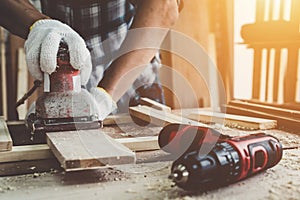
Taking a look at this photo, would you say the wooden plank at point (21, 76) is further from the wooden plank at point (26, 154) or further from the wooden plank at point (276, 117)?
the wooden plank at point (26, 154)

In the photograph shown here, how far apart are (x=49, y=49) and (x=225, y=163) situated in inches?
21.6

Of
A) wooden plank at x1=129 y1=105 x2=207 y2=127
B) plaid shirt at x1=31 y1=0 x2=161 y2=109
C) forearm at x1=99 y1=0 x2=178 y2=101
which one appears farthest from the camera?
plaid shirt at x1=31 y1=0 x2=161 y2=109

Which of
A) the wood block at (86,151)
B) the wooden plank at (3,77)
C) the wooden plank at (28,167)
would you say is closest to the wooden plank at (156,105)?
the wood block at (86,151)

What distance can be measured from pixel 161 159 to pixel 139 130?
330mm

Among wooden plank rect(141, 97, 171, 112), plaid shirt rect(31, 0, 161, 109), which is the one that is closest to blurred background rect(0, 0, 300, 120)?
plaid shirt rect(31, 0, 161, 109)

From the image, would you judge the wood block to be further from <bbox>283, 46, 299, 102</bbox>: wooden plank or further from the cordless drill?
<bbox>283, 46, 299, 102</bbox>: wooden plank

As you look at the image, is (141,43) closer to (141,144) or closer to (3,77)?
(141,144)

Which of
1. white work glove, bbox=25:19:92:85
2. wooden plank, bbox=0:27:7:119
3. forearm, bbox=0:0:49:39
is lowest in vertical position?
wooden plank, bbox=0:27:7:119

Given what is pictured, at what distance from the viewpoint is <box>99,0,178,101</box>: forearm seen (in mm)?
1438

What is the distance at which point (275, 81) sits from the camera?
2.53m

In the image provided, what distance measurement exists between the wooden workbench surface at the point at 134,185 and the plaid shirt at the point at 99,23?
0.97m

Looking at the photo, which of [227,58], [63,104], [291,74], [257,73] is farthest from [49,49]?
[227,58]

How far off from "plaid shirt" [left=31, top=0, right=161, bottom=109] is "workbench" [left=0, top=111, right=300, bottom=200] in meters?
0.94

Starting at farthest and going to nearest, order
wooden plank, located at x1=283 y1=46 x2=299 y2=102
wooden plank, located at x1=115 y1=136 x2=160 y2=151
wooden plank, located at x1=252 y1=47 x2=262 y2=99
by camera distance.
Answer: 1. wooden plank, located at x1=252 y1=47 x2=262 y2=99
2. wooden plank, located at x1=283 y1=46 x2=299 y2=102
3. wooden plank, located at x1=115 y1=136 x2=160 y2=151
